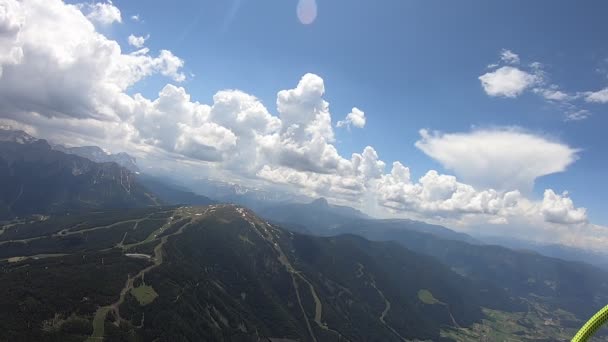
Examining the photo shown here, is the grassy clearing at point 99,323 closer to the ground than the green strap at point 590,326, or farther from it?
closer to the ground

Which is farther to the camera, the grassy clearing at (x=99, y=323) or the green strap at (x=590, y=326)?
the grassy clearing at (x=99, y=323)

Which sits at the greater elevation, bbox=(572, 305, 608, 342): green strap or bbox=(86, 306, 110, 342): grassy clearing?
bbox=(572, 305, 608, 342): green strap

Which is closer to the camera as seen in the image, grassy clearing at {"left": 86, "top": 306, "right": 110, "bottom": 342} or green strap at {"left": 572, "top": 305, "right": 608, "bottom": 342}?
green strap at {"left": 572, "top": 305, "right": 608, "bottom": 342}

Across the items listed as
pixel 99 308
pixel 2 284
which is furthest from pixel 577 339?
pixel 2 284

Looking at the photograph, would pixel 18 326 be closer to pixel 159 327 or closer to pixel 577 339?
pixel 159 327

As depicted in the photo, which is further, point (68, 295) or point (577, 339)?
point (68, 295)

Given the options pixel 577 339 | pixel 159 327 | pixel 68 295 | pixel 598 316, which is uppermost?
pixel 598 316

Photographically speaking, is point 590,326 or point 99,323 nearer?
point 590,326

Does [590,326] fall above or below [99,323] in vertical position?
above
